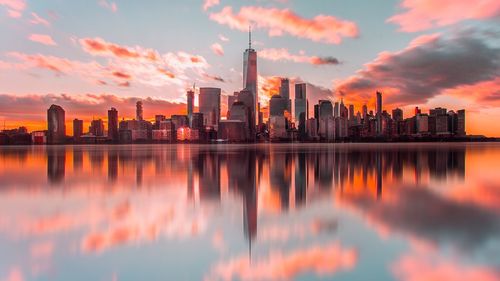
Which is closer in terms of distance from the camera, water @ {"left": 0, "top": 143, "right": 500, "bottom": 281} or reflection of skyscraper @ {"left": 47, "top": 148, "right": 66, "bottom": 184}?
water @ {"left": 0, "top": 143, "right": 500, "bottom": 281}

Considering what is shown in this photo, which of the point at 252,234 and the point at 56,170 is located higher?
the point at 252,234

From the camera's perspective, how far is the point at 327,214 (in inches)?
691

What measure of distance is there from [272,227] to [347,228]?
284cm

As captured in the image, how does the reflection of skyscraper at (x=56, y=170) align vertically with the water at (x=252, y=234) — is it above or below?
below

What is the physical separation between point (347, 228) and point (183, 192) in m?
12.6

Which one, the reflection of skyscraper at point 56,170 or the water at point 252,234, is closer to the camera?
the water at point 252,234

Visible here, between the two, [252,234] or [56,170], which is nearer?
[252,234]

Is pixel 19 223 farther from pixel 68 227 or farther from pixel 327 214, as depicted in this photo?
pixel 327 214

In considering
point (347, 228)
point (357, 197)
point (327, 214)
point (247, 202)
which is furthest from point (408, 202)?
point (247, 202)

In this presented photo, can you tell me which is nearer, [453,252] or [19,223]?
[453,252]

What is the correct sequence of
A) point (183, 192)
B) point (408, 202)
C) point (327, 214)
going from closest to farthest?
point (327, 214)
point (408, 202)
point (183, 192)

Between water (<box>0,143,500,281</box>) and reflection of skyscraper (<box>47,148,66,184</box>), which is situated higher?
water (<box>0,143,500,281</box>)

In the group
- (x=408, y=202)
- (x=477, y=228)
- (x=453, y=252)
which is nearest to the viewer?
(x=453, y=252)

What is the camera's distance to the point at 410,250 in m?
11.9
